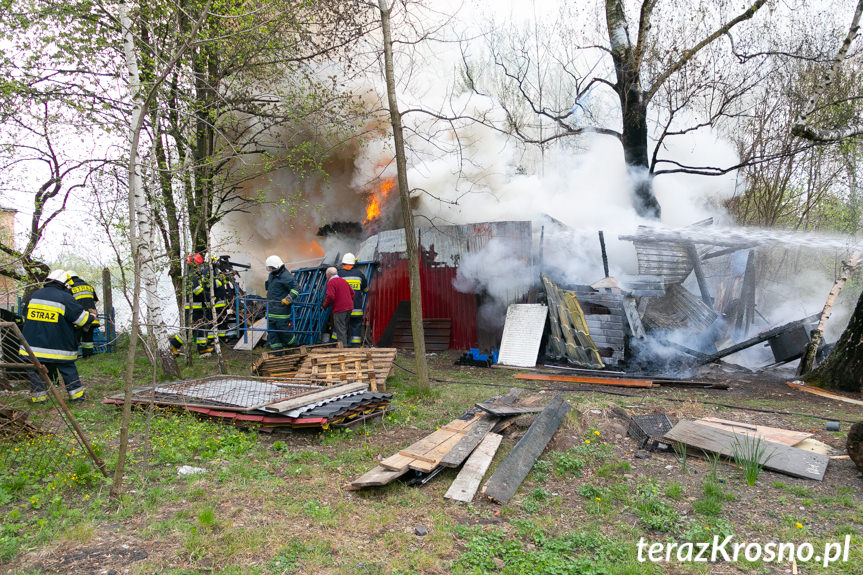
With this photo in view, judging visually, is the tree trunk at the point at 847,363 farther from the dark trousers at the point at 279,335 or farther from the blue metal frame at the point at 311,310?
the dark trousers at the point at 279,335

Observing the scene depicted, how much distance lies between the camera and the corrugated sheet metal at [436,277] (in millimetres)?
11438

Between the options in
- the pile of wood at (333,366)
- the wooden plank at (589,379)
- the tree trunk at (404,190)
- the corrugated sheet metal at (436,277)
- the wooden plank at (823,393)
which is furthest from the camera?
the corrugated sheet metal at (436,277)

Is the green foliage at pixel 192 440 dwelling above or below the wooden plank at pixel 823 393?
above

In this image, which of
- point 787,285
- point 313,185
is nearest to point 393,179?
point 313,185

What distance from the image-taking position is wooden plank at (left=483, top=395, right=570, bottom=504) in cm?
404

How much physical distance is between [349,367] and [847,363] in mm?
7911

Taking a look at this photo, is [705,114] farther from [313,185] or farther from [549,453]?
[549,453]

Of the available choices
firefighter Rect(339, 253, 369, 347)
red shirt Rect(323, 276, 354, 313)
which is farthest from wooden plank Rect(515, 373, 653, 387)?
red shirt Rect(323, 276, 354, 313)

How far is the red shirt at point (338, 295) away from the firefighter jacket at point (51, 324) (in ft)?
13.1

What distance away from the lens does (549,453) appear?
4926 millimetres

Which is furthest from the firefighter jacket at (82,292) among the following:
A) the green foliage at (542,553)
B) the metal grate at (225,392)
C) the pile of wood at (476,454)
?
the green foliage at (542,553)

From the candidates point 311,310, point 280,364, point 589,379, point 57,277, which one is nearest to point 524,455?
point 589,379

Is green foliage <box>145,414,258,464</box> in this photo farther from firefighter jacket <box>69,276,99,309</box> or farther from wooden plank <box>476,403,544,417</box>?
firefighter jacket <box>69,276,99,309</box>

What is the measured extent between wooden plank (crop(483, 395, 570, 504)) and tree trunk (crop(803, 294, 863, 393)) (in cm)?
538
